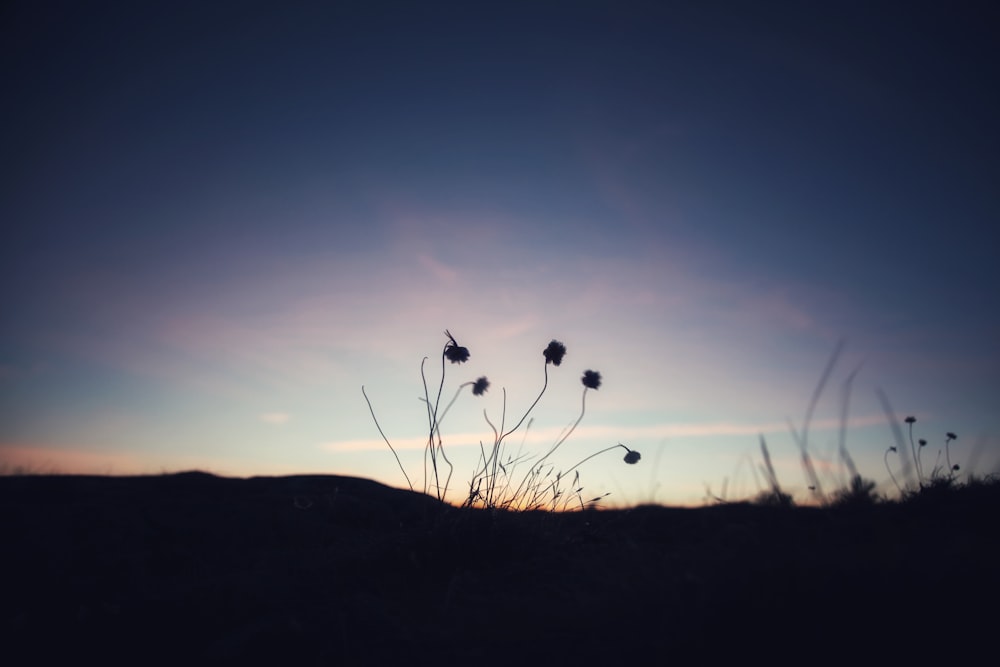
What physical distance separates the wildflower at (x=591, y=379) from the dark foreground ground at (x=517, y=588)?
1.06 meters

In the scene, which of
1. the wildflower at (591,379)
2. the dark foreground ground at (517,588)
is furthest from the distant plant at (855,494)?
the wildflower at (591,379)

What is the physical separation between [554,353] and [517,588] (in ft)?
6.49

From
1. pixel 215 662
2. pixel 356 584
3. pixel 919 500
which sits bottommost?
pixel 215 662

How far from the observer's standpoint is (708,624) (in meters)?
1.74

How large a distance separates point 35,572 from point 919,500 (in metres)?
6.04

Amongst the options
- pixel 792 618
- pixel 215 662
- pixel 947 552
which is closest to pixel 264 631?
pixel 215 662

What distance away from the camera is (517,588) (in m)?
2.67

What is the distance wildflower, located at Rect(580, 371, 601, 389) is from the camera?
4.41 metres

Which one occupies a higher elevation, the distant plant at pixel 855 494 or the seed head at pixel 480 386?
the seed head at pixel 480 386

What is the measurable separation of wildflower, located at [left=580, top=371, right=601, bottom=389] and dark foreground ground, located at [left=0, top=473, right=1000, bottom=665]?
41.9 inches

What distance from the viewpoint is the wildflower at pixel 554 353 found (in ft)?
13.8

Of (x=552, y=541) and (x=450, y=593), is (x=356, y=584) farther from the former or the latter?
(x=552, y=541)

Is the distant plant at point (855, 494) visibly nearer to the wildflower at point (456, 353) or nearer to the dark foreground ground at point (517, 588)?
the dark foreground ground at point (517, 588)

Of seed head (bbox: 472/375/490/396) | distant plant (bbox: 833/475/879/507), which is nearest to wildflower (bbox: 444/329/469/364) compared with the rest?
seed head (bbox: 472/375/490/396)
